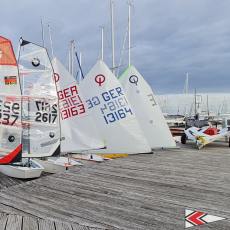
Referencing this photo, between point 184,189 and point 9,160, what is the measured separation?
3449 mm

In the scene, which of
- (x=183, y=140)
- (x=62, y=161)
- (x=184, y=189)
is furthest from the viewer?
(x=183, y=140)

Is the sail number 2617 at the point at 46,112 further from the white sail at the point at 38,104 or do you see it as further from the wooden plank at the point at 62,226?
the wooden plank at the point at 62,226

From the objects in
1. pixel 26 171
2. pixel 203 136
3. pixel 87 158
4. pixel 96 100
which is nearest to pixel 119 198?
pixel 26 171

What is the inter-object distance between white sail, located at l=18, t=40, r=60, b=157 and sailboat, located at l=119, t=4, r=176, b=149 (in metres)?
3.49

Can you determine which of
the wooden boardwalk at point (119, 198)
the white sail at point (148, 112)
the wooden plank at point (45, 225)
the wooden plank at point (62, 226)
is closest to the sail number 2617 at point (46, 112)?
the wooden boardwalk at point (119, 198)

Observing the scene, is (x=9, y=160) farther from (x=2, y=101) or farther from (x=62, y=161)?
(x=62, y=161)

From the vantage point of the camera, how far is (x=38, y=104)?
570 centimetres

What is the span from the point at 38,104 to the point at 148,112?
425 centimetres

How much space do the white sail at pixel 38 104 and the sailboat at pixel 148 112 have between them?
11.4 ft

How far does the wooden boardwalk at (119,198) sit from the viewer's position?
280cm

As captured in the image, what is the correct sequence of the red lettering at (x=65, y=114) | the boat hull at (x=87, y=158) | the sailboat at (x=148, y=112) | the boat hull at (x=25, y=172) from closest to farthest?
the boat hull at (x=25, y=172)
the red lettering at (x=65, y=114)
the boat hull at (x=87, y=158)
the sailboat at (x=148, y=112)

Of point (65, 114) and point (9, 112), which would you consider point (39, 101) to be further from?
point (65, 114)

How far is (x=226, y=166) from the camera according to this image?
19.3 feet

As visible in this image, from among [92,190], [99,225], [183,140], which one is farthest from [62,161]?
[183,140]
